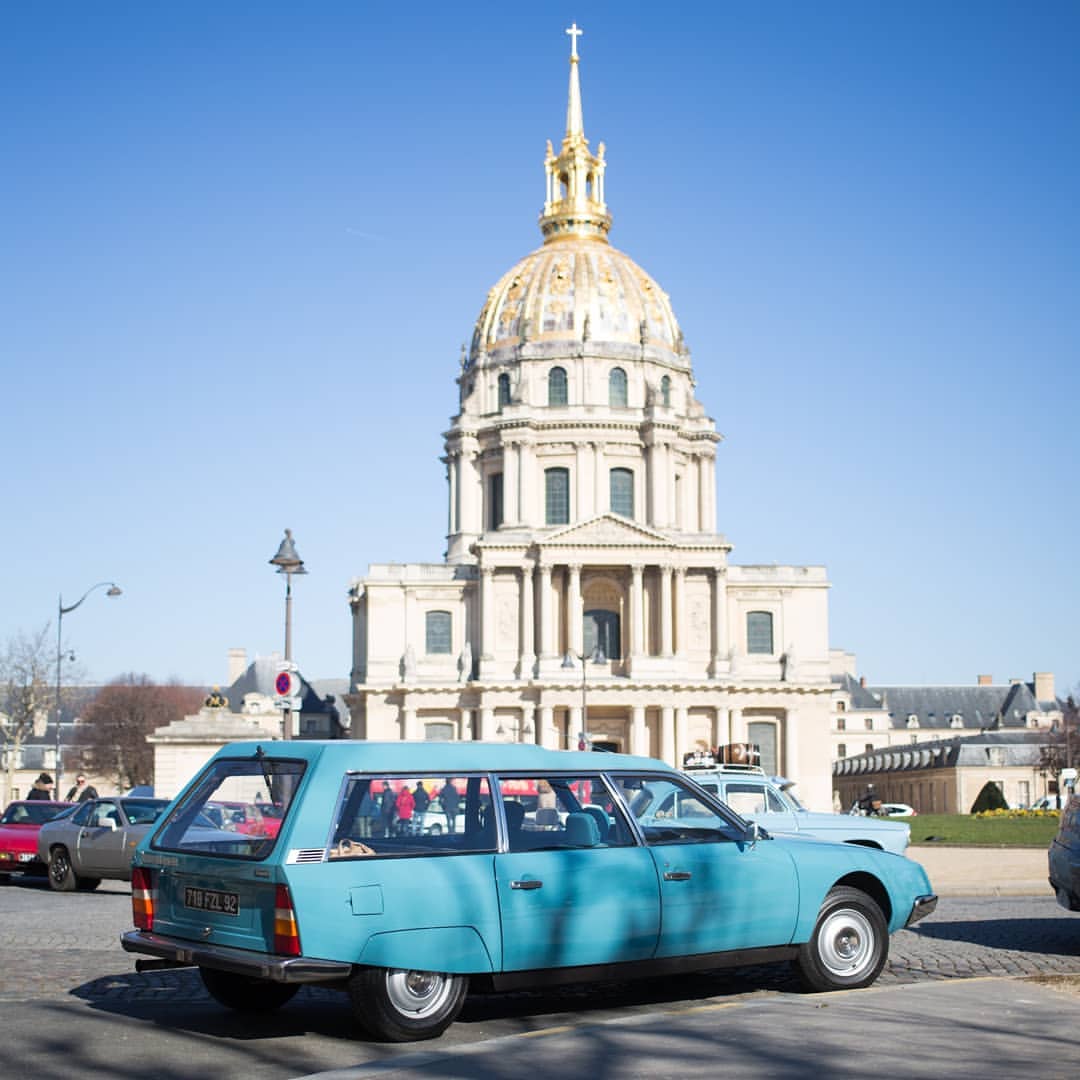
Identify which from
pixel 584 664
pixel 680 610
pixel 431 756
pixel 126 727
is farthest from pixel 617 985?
pixel 126 727

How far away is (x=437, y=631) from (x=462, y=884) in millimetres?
70016

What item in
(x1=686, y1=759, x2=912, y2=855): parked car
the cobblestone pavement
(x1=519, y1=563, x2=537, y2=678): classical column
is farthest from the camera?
(x1=519, y1=563, x2=537, y2=678): classical column

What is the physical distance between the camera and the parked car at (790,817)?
63.6ft

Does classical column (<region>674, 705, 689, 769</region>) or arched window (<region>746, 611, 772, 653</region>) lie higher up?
arched window (<region>746, 611, 772, 653</region>)

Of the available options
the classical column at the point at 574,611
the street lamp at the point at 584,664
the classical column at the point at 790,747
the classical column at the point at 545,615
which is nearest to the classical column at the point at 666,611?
the street lamp at the point at 584,664

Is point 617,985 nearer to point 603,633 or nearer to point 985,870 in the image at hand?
point 985,870

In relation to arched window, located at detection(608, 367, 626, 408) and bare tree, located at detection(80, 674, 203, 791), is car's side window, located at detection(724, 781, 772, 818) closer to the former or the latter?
arched window, located at detection(608, 367, 626, 408)

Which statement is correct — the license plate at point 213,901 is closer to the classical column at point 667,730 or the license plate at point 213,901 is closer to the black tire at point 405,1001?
the black tire at point 405,1001

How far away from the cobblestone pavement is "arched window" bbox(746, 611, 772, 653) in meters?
59.6

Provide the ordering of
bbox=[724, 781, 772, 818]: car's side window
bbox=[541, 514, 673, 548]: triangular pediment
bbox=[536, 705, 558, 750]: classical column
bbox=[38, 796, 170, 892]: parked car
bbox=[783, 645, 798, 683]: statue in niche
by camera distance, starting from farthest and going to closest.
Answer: bbox=[783, 645, 798, 683]: statue in niche → bbox=[541, 514, 673, 548]: triangular pediment → bbox=[536, 705, 558, 750]: classical column → bbox=[38, 796, 170, 892]: parked car → bbox=[724, 781, 772, 818]: car's side window

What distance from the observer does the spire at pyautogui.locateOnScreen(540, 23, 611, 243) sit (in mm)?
92875

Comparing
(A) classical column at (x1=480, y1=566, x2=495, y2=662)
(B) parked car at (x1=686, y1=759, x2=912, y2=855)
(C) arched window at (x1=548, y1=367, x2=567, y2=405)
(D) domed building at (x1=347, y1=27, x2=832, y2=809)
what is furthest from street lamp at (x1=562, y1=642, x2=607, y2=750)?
(B) parked car at (x1=686, y1=759, x2=912, y2=855)

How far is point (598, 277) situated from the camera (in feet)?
290

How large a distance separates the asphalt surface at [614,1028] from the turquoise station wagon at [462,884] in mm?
375
